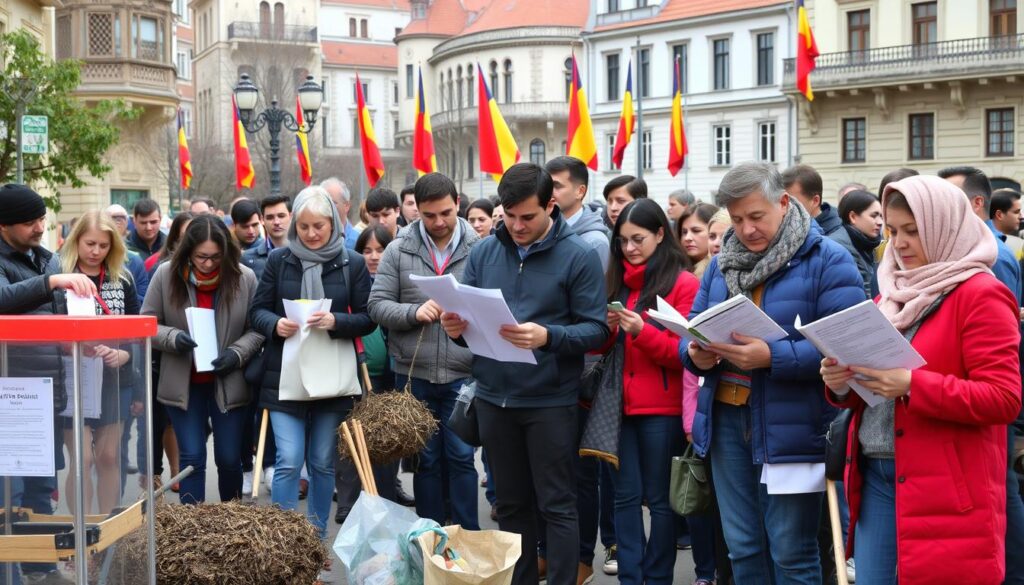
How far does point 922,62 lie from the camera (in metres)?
41.8

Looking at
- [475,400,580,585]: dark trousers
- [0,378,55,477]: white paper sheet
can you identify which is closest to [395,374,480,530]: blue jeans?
[475,400,580,585]: dark trousers

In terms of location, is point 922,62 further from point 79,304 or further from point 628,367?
point 79,304

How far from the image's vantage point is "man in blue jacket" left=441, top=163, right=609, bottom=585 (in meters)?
5.51

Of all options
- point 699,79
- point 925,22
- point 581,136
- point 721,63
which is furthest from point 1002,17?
point 581,136

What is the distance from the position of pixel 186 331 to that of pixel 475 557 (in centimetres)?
260

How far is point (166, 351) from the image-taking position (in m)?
7.03

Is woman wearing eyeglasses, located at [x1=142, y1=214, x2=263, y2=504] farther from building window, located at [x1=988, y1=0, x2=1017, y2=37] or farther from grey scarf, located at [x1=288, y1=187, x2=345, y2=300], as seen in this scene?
building window, located at [x1=988, y1=0, x2=1017, y2=37]

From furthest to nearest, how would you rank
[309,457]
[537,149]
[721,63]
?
1. [537,149]
2. [721,63]
3. [309,457]

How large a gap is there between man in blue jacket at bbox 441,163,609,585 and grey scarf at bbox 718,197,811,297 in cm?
83

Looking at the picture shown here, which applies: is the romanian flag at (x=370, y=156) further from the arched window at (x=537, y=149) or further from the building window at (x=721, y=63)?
the arched window at (x=537, y=149)

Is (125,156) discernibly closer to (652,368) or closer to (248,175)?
(248,175)

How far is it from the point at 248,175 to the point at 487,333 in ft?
50.6

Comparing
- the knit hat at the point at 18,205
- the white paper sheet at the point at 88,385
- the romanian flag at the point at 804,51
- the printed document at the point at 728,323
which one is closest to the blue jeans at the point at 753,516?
the printed document at the point at 728,323

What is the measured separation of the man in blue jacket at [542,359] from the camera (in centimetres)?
551
